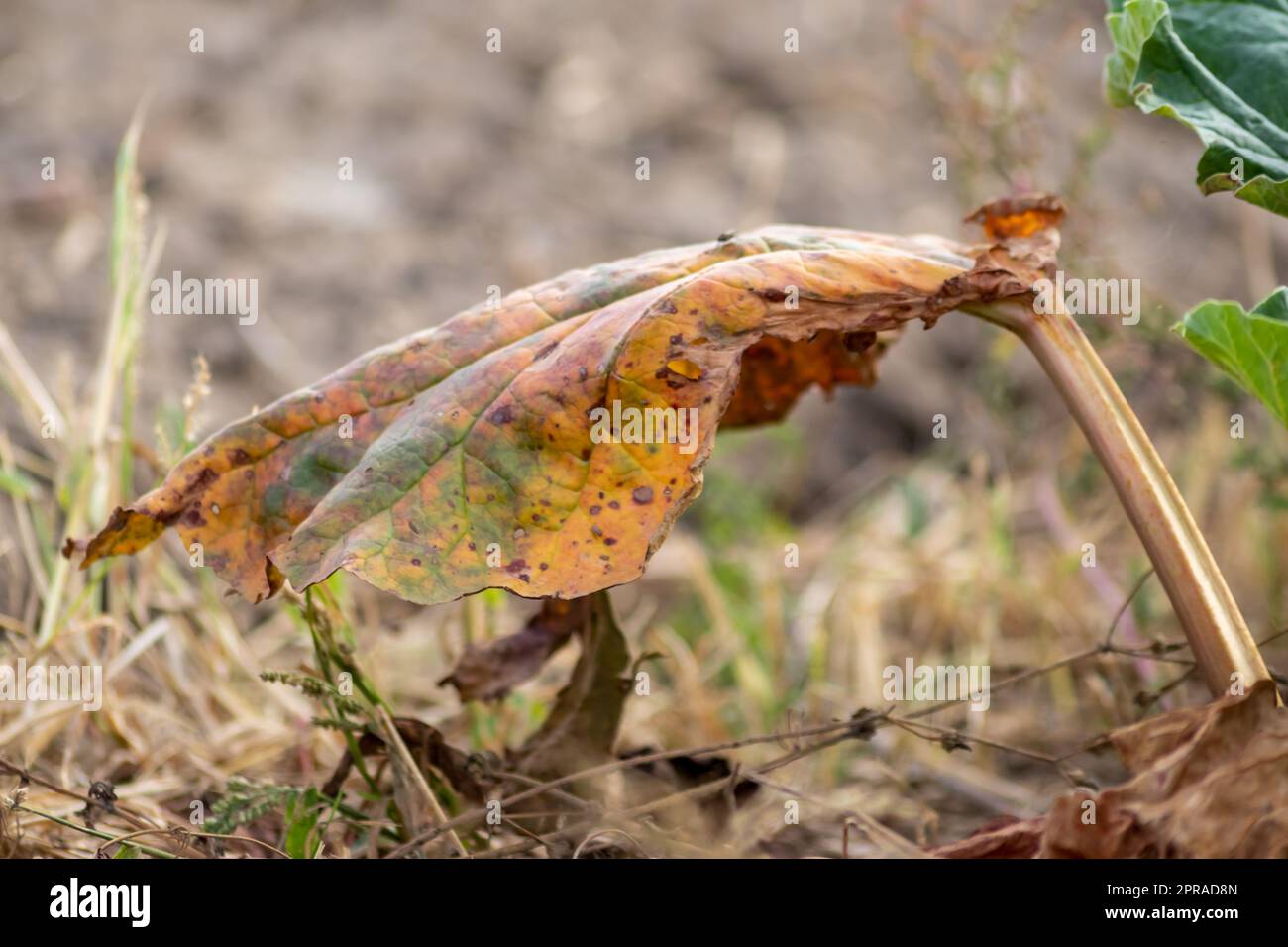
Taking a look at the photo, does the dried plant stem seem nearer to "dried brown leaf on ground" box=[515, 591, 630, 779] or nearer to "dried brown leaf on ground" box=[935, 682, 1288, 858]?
"dried brown leaf on ground" box=[935, 682, 1288, 858]

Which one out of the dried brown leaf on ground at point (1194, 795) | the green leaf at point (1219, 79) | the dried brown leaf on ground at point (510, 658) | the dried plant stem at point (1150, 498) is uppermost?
the green leaf at point (1219, 79)

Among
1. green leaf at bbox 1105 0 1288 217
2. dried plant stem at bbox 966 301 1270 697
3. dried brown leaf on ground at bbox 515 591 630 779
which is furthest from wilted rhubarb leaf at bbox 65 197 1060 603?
dried brown leaf on ground at bbox 515 591 630 779

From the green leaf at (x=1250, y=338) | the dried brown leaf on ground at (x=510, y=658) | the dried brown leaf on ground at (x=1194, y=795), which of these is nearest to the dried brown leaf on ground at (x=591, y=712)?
the dried brown leaf on ground at (x=510, y=658)

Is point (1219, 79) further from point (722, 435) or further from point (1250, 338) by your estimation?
point (722, 435)

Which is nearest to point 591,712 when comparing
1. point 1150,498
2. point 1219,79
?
point 1150,498

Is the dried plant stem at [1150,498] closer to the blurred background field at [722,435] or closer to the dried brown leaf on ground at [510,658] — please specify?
the blurred background field at [722,435]

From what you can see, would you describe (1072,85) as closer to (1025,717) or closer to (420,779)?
(1025,717)

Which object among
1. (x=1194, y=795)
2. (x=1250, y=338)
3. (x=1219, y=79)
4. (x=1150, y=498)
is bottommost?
(x=1194, y=795)
